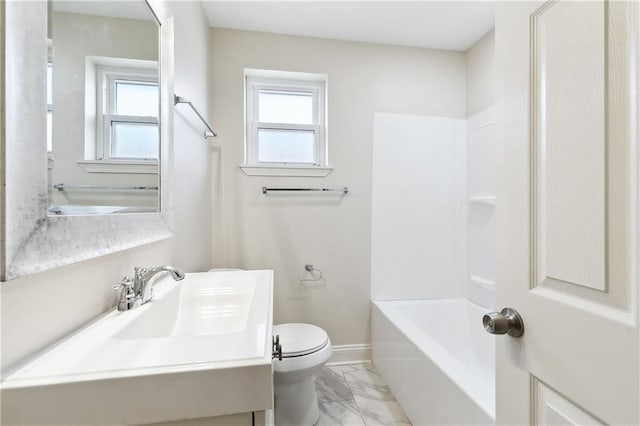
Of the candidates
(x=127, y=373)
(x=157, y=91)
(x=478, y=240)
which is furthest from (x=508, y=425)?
(x=478, y=240)

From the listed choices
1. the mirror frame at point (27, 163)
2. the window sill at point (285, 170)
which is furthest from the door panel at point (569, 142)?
the window sill at point (285, 170)

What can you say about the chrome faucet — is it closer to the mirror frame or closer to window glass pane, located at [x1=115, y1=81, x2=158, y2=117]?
the mirror frame

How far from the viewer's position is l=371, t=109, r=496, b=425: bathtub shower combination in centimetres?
209

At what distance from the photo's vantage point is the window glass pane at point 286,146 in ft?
7.36

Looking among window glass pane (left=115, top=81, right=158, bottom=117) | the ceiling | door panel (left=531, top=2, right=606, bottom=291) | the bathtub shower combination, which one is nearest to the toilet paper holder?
the bathtub shower combination

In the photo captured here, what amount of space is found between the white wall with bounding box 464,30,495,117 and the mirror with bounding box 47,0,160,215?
214 cm

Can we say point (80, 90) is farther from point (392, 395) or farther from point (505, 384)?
point (392, 395)

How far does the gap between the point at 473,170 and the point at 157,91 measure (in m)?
2.16

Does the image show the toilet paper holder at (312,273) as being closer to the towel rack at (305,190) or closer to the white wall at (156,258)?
the towel rack at (305,190)

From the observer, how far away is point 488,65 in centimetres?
208

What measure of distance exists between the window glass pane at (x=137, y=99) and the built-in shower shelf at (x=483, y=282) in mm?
2275

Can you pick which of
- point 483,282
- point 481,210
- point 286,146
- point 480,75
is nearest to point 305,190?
point 286,146

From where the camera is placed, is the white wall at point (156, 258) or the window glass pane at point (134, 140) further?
the window glass pane at point (134, 140)

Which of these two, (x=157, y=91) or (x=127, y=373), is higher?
(x=157, y=91)
